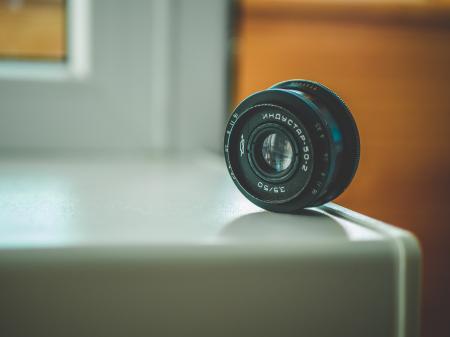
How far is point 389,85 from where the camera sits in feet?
4.48

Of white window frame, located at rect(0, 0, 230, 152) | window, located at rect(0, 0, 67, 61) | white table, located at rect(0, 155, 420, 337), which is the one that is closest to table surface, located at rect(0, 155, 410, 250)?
white table, located at rect(0, 155, 420, 337)

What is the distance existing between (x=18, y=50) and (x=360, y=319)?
4.08 feet

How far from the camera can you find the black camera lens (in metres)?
0.39

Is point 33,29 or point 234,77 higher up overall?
point 33,29

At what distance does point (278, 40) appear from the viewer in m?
1.26

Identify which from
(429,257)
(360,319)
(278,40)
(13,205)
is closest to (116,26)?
(278,40)

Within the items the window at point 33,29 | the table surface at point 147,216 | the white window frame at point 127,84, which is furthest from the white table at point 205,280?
the window at point 33,29

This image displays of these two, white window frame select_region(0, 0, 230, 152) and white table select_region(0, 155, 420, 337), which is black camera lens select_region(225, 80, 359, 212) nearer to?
white table select_region(0, 155, 420, 337)

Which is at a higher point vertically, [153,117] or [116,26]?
[116,26]

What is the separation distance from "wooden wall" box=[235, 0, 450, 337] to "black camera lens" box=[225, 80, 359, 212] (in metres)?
0.79

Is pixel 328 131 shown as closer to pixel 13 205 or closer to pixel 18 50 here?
pixel 13 205

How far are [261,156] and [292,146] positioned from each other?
0.05 meters

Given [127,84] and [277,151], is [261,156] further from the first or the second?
[127,84]

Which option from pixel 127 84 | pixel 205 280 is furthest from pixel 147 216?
pixel 127 84
